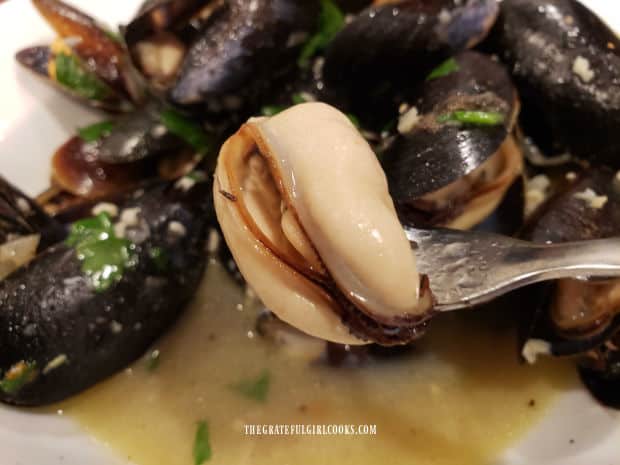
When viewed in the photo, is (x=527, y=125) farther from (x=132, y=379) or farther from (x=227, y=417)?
(x=132, y=379)

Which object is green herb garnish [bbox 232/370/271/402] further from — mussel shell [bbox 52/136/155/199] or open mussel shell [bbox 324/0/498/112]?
open mussel shell [bbox 324/0/498/112]

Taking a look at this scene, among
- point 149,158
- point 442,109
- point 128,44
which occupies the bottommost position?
point 442,109

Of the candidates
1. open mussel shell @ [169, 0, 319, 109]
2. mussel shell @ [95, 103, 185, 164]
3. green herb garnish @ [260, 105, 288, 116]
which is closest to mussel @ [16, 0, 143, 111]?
mussel shell @ [95, 103, 185, 164]

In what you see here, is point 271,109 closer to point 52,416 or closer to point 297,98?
point 297,98

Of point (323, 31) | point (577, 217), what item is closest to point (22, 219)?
point (323, 31)

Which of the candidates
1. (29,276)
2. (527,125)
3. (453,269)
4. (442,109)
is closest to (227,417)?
(29,276)

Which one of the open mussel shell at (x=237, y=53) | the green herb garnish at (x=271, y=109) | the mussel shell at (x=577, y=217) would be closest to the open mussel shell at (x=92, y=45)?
the open mussel shell at (x=237, y=53)

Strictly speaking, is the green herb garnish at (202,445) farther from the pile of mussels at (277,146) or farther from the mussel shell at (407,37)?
the mussel shell at (407,37)

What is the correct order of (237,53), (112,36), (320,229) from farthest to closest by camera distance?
(112,36) → (237,53) → (320,229)
